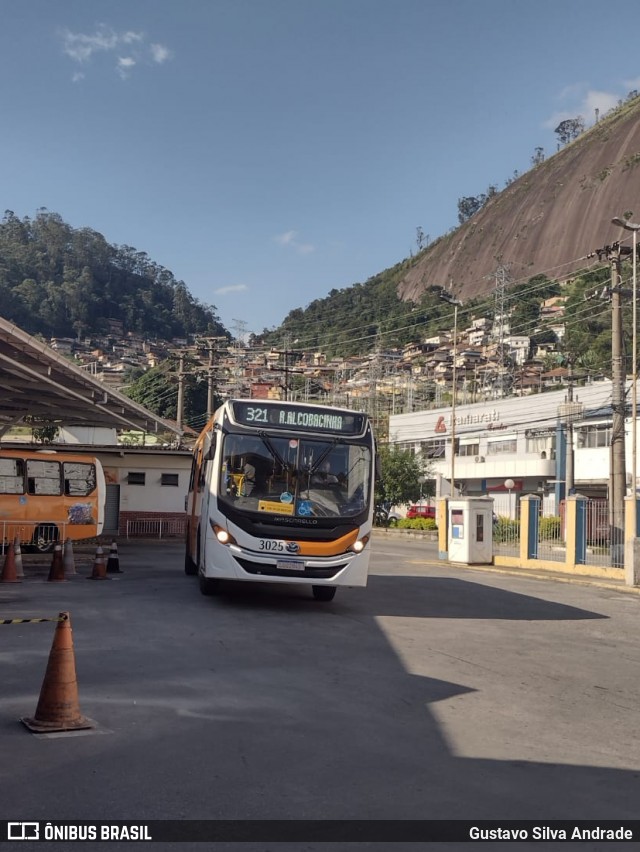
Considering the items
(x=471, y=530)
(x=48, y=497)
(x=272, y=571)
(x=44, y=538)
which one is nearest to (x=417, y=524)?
(x=471, y=530)

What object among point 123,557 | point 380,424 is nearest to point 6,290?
point 380,424

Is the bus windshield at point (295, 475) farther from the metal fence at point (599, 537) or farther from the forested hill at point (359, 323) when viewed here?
the forested hill at point (359, 323)

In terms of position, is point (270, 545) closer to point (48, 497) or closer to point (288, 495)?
point (288, 495)

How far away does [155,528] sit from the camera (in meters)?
38.5

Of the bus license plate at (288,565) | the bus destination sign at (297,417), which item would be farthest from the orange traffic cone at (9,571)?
the bus license plate at (288,565)

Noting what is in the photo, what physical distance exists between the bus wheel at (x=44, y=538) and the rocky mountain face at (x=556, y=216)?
440 ft

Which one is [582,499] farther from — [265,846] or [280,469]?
[265,846]

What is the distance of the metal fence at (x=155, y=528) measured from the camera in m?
38.0

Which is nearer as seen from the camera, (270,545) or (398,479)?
(270,545)

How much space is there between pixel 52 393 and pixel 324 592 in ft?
41.8

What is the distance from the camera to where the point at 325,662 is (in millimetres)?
9695

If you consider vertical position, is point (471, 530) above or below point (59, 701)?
above

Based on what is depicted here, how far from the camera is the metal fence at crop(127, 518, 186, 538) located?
3797 centimetres

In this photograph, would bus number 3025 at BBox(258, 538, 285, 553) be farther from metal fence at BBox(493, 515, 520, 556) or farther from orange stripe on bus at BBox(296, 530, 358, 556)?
metal fence at BBox(493, 515, 520, 556)
